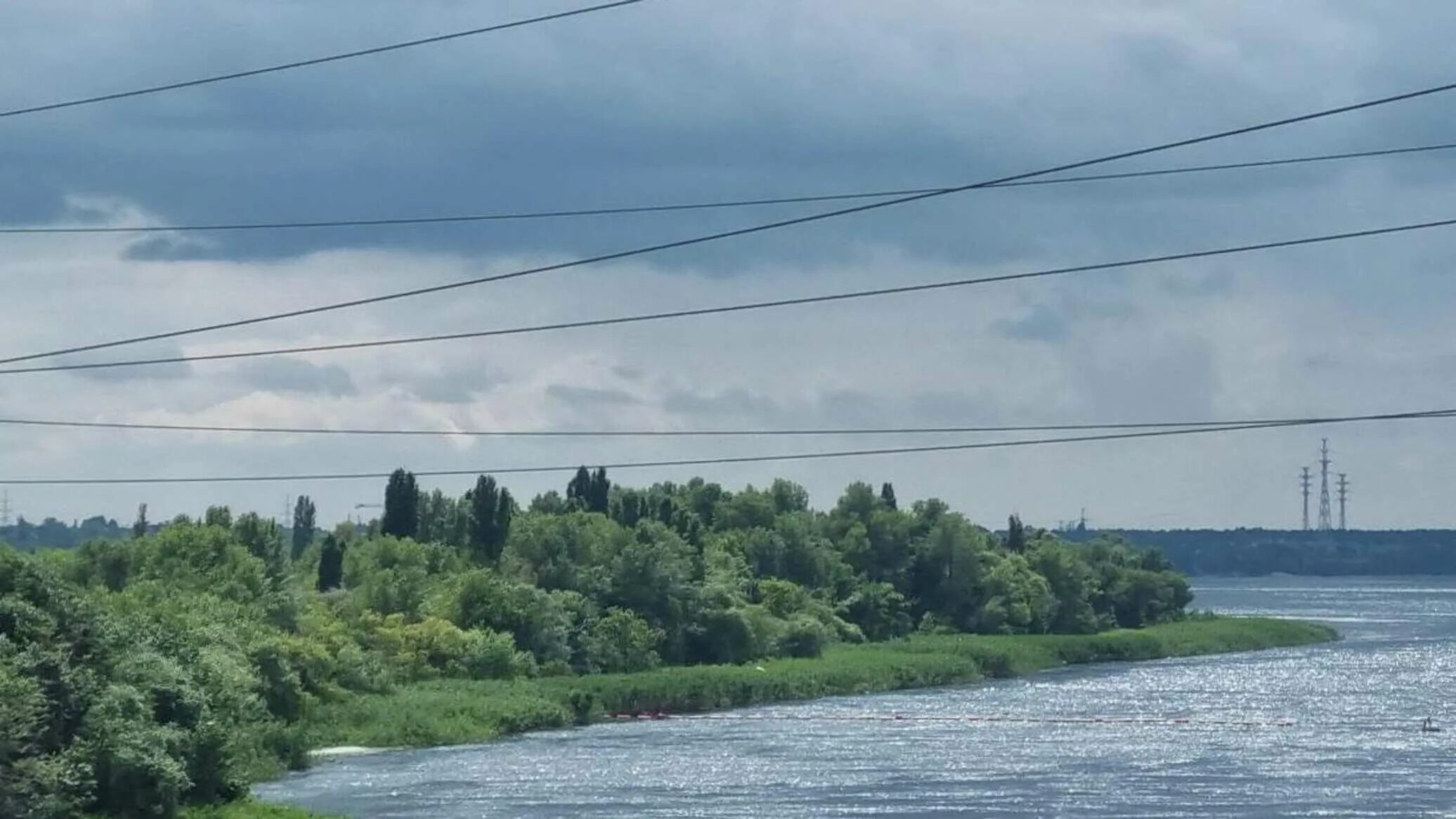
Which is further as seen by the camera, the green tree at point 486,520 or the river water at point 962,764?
the green tree at point 486,520

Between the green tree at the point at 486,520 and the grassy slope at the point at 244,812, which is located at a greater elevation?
the green tree at the point at 486,520

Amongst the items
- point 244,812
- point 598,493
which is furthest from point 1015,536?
point 244,812

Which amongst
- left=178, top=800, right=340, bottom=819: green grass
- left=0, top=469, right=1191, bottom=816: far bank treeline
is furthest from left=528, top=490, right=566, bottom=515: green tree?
left=178, top=800, right=340, bottom=819: green grass

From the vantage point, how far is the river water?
6341 cm

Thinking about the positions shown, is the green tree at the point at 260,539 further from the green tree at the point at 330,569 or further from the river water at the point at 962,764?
the river water at the point at 962,764

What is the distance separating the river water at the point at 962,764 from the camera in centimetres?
6341

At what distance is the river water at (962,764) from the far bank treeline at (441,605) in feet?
23.2

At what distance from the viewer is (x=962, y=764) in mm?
75125

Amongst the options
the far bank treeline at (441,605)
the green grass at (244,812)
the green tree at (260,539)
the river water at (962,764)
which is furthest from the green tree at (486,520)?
the green grass at (244,812)

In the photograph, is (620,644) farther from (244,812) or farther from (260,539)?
(244,812)

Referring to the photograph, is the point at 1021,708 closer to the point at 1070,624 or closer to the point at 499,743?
the point at 499,743

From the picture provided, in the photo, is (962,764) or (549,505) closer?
(962,764)

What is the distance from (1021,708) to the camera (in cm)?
10238

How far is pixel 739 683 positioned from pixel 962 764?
1490 inches
